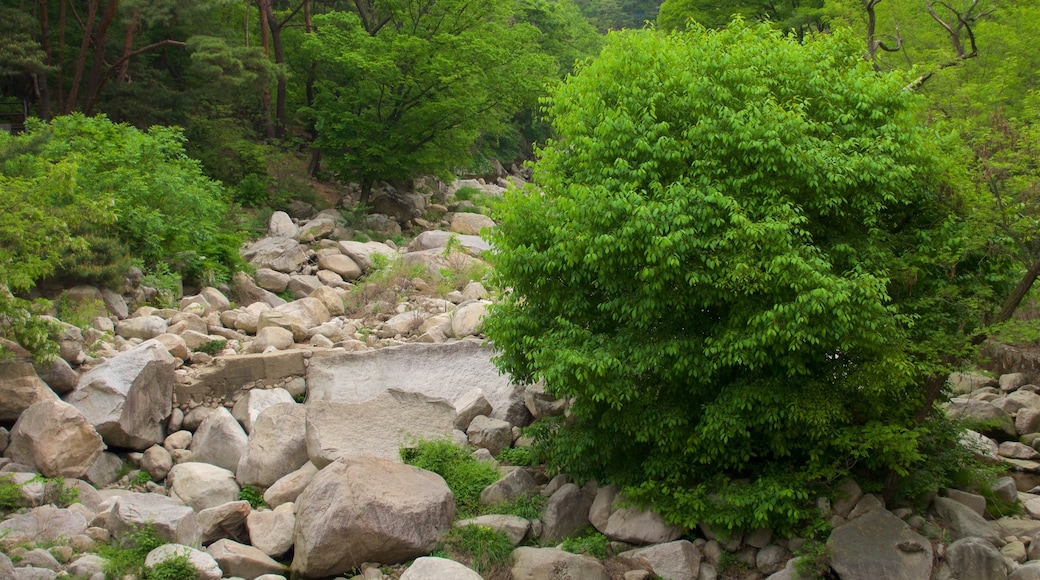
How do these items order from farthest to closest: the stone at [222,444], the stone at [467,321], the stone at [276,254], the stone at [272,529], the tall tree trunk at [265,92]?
the tall tree trunk at [265,92]
the stone at [276,254]
the stone at [467,321]
the stone at [222,444]
the stone at [272,529]

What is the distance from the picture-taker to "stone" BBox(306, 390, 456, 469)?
11266 millimetres

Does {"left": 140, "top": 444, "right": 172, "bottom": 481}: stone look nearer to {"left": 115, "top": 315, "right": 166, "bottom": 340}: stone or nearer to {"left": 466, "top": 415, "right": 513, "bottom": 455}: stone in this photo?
{"left": 115, "top": 315, "right": 166, "bottom": 340}: stone

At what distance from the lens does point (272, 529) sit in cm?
991

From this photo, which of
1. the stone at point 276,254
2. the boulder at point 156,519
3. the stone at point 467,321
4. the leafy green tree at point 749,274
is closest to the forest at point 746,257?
the leafy green tree at point 749,274

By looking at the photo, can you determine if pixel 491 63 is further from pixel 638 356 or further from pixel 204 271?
pixel 638 356

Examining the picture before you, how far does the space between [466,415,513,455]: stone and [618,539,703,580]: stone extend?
3108 mm

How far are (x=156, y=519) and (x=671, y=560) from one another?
5364 mm

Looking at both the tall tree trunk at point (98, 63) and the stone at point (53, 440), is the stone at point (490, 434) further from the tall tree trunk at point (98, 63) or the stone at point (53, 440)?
the tall tree trunk at point (98, 63)

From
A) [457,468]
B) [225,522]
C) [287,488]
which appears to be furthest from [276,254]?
[225,522]

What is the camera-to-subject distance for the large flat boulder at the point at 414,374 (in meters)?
13.2

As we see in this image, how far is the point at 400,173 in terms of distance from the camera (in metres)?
26.2

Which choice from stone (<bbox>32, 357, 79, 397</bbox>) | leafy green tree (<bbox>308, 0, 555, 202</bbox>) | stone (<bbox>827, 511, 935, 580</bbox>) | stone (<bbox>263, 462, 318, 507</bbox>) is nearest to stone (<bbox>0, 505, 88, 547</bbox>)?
stone (<bbox>263, 462, 318, 507</bbox>)

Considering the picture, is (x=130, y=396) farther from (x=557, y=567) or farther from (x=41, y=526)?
(x=557, y=567)

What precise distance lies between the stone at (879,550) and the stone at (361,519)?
4212 millimetres
